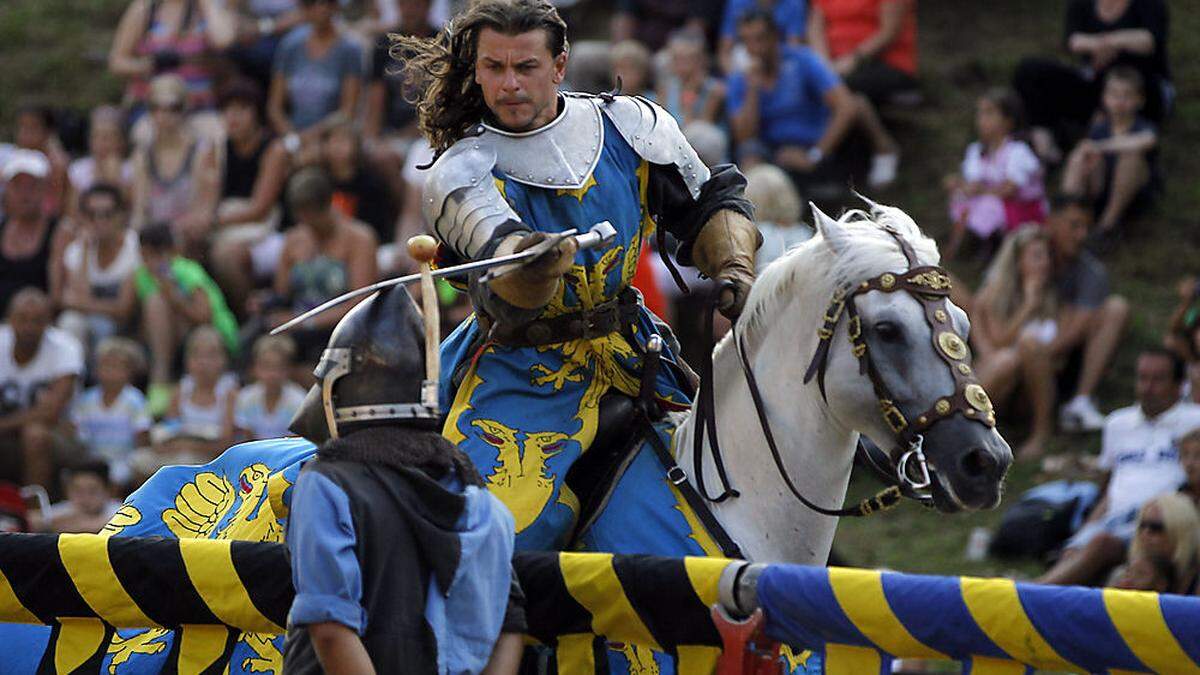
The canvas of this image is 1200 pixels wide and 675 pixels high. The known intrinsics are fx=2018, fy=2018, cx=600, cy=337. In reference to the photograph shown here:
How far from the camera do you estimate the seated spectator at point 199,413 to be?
31.8 ft

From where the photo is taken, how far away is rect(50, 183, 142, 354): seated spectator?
11.1 metres

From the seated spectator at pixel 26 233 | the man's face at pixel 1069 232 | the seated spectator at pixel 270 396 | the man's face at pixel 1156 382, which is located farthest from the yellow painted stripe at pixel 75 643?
the seated spectator at pixel 26 233

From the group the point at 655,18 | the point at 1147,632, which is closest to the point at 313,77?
the point at 655,18

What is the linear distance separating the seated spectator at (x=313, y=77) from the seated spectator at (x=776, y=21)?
223 cm

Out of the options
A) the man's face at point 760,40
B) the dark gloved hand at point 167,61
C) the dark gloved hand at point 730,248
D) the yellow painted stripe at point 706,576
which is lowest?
the dark gloved hand at point 167,61

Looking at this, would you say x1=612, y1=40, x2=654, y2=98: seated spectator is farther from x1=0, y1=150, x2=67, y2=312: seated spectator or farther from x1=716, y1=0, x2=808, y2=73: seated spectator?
x1=0, y1=150, x2=67, y2=312: seated spectator

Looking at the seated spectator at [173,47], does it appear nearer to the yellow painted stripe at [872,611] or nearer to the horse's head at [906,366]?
the horse's head at [906,366]

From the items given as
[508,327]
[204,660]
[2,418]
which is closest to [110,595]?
[204,660]

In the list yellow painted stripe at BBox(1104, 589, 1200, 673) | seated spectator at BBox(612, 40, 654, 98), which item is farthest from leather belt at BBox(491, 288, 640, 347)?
seated spectator at BBox(612, 40, 654, 98)

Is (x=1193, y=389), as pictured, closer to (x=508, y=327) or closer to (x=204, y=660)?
(x=508, y=327)

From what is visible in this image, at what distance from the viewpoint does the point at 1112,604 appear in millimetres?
3602

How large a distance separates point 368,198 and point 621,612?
7.62 meters

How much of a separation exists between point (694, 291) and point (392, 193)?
2495 mm

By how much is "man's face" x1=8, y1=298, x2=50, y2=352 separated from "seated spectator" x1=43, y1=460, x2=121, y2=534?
4.07 feet
